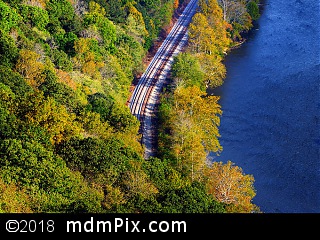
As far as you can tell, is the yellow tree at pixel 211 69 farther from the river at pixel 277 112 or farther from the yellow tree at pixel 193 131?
Result: the yellow tree at pixel 193 131

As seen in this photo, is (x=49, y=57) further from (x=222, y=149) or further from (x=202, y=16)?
(x=202, y=16)

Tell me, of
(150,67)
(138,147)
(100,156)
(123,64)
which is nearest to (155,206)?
(100,156)

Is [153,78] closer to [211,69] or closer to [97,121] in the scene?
[211,69]

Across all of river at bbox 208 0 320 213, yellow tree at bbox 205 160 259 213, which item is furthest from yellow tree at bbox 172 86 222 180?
river at bbox 208 0 320 213

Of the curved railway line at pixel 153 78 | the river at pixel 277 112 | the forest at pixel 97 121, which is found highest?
the forest at pixel 97 121

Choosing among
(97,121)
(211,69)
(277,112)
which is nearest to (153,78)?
(211,69)

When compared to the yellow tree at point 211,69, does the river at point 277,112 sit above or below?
below

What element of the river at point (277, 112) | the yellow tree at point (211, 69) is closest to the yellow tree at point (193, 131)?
the river at point (277, 112)
